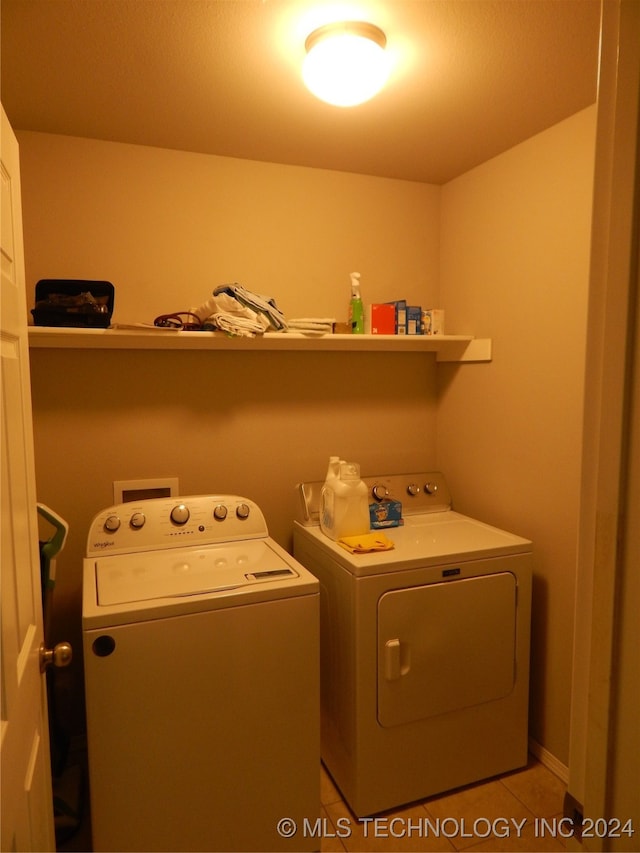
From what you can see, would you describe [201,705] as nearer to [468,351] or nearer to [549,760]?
[549,760]

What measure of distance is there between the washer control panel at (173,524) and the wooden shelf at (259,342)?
623mm

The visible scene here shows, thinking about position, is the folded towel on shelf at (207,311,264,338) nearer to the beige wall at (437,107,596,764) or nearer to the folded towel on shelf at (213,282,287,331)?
the folded towel on shelf at (213,282,287,331)

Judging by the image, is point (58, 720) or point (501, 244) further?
point (501, 244)

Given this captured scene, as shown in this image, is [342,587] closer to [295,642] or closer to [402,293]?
[295,642]

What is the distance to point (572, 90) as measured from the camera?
1766mm

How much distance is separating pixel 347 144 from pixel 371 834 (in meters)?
2.60

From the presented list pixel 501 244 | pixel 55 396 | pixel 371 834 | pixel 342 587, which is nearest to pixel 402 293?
pixel 501 244

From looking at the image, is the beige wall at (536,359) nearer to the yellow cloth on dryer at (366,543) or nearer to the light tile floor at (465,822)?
the light tile floor at (465,822)

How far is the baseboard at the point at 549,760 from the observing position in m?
2.07

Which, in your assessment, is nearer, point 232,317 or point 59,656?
point 59,656

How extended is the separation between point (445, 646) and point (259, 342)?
1376mm

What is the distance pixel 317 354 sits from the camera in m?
2.54

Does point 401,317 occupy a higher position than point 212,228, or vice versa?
point 212,228

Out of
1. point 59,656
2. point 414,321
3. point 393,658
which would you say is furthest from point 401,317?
point 59,656
